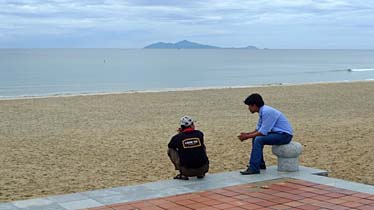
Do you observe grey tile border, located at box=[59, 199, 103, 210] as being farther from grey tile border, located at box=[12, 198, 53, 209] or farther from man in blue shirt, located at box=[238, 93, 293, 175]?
man in blue shirt, located at box=[238, 93, 293, 175]

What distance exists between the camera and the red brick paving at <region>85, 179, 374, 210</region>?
235 inches

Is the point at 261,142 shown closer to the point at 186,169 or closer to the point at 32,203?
the point at 186,169

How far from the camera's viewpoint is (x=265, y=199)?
6250 mm

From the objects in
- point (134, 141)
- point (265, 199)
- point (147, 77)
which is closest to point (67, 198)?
point (265, 199)

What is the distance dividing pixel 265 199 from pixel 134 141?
244 inches

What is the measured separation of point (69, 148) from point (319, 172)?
5329mm

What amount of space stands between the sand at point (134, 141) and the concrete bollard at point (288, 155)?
A: 99 centimetres

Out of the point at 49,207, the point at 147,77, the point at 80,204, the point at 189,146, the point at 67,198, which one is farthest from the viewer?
the point at 147,77

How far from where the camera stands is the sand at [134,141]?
848 centimetres

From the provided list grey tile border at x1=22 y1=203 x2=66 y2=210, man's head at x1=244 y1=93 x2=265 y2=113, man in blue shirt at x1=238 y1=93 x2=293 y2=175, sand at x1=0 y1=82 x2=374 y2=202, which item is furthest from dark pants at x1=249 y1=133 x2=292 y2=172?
grey tile border at x1=22 y1=203 x2=66 y2=210

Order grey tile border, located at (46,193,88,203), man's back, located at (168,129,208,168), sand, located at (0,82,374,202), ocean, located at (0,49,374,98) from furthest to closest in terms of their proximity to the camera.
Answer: ocean, located at (0,49,374,98) → sand, located at (0,82,374,202) → man's back, located at (168,129,208,168) → grey tile border, located at (46,193,88,203)

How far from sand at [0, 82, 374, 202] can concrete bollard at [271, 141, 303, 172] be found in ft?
3.26

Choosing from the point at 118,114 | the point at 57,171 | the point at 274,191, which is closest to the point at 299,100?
the point at 118,114

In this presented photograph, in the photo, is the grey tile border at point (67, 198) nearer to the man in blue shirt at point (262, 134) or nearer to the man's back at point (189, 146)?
the man's back at point (189, 146)
